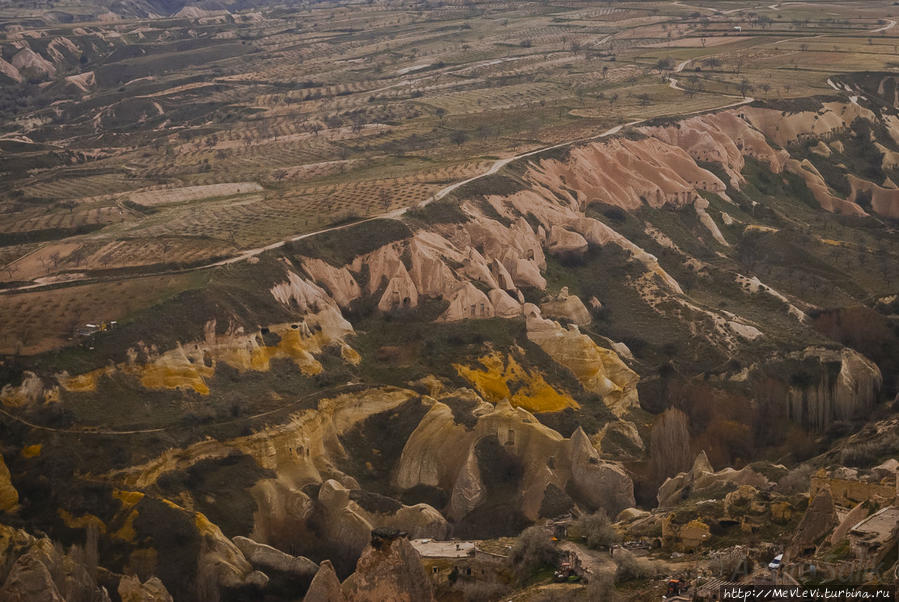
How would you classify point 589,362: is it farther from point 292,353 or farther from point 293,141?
point 293,141

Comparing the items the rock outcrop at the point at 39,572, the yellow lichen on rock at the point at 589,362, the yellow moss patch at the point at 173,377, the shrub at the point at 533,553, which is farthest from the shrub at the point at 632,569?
the yellow lichen on rock at the point at 589,362

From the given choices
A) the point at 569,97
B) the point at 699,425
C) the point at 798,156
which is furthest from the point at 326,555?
the point at 569,97

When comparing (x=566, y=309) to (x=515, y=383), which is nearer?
(x=515, y=383)

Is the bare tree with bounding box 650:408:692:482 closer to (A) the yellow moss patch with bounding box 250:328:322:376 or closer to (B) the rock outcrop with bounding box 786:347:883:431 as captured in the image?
(B) the rock outcrop with bounding box 786:347:883:431

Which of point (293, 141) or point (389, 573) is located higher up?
point (389, 573)

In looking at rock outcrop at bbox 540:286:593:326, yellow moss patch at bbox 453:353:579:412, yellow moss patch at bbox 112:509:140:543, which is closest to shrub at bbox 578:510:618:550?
yellow moss patch at bbox 112:509:140:543

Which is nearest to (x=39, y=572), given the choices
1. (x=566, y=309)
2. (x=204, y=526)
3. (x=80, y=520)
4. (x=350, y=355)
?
(x=80, y=520)

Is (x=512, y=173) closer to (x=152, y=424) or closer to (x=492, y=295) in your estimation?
(x=492, y=295)

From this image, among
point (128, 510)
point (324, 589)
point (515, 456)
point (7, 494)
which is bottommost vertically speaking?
point (515, 456)

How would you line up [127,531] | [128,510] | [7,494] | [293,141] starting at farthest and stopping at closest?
[293,141], [128,510], [7,494], [127,531]
